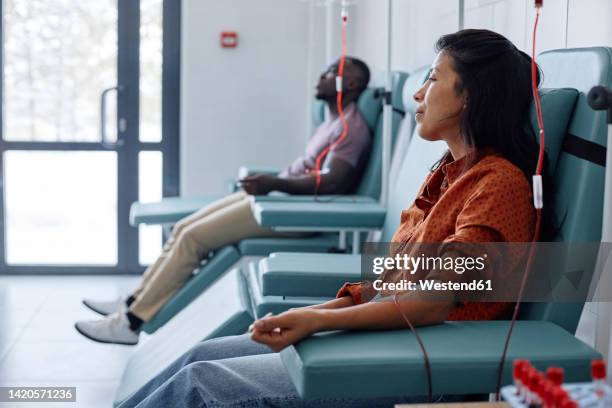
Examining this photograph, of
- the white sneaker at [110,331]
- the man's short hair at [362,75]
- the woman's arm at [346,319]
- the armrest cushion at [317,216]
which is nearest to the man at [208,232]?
the white sneaker at [110,331]

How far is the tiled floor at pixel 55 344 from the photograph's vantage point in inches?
117

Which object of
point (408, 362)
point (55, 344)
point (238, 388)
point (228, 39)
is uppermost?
point (228, 39)

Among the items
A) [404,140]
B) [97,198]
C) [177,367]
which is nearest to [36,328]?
[97,198]

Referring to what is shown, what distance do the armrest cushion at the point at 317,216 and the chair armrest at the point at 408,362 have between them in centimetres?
127

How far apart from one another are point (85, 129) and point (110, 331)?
6.30 feet

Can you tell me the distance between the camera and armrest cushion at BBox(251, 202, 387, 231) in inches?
103

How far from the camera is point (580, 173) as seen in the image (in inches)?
59.3

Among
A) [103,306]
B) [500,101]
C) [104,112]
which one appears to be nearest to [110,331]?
[103,306]

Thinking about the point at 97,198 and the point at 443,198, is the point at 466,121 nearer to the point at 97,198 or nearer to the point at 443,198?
the point at 443,198

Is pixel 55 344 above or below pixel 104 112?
below

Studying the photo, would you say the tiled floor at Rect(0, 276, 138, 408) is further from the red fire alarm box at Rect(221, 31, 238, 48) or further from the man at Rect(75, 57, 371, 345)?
the red fire alarm box at Rect(221, 31, 238, 48)

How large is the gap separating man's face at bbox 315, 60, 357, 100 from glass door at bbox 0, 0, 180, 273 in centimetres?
137

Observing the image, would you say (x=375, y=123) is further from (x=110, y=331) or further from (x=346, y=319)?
(x=346, y=319)
